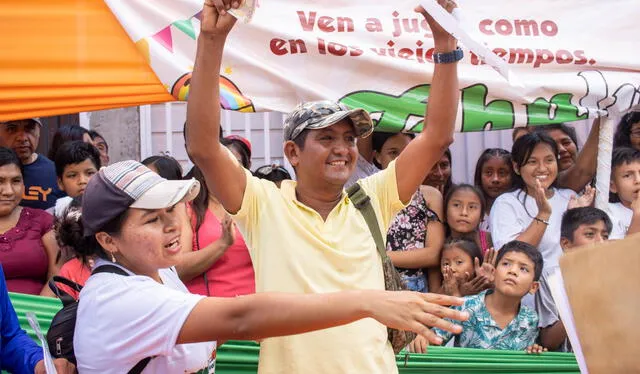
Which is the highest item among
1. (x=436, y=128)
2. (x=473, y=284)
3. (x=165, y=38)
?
(x=165, y=38)

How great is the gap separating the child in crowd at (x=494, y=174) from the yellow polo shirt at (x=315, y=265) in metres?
2.43

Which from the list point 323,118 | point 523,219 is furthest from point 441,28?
point 523,219

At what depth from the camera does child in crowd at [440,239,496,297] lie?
4.95 m

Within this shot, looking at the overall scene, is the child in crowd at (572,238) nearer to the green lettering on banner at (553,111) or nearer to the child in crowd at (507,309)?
the child in crowd at (507,309)

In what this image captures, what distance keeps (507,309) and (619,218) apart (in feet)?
3.15

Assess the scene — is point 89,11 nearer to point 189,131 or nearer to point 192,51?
point 192,51

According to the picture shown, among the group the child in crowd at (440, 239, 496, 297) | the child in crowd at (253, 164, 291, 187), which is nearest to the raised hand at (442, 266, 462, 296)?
the child in crowd at (440, 239, 496, 297)

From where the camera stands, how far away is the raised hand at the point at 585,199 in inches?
201

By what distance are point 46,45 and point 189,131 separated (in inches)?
69.0

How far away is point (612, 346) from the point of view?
6.27ft

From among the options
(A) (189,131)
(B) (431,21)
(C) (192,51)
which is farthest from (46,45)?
(B) (431,21)

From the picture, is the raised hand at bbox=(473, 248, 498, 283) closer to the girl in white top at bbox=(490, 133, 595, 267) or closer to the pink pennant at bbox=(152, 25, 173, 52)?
the girl in white top at bbox=(490, 133, 595, 267)

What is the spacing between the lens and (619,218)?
5.21m

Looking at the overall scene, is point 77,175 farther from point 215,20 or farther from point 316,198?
point 215,20
